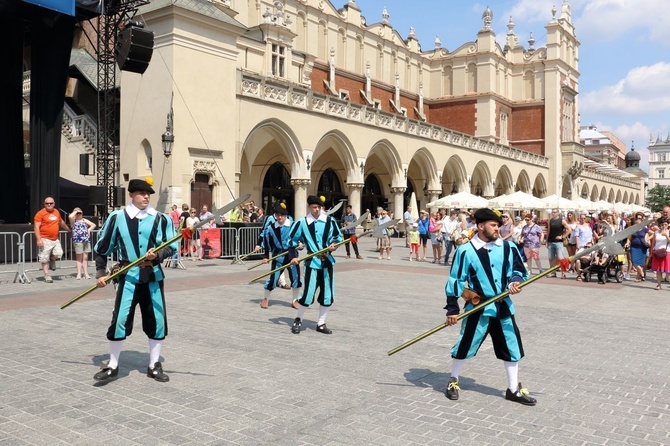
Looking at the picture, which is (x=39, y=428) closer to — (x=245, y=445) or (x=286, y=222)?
(x=245, y=445)

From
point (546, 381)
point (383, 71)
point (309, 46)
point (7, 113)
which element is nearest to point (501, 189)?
point (383, 71)

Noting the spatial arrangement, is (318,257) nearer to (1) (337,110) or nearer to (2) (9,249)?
(2) (9,249)

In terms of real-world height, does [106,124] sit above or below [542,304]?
above

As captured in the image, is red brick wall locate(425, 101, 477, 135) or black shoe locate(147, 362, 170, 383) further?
red brick wall locate(425, 101, 477, 135)

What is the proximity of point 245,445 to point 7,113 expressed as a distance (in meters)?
16.8

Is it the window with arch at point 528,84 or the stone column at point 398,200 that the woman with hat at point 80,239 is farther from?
the window with arch at point 528,84

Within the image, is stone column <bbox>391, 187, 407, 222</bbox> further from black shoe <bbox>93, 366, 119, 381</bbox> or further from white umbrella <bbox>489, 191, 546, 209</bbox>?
black shoe <bbox>93, 366, 119, 381</bbox>

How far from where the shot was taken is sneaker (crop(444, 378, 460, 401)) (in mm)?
5215

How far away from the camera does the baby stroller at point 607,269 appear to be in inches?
580

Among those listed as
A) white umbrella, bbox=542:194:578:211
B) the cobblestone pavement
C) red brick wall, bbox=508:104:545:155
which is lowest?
Result: the cobblestone pavement

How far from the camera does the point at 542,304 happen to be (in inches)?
433

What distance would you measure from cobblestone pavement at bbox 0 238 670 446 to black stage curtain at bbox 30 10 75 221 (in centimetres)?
758

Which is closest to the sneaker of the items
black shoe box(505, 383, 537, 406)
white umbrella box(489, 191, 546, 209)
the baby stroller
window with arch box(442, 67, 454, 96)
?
black shoe box(505, 383, 537, 406)

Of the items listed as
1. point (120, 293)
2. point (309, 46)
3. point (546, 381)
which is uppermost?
point (309, 46)
